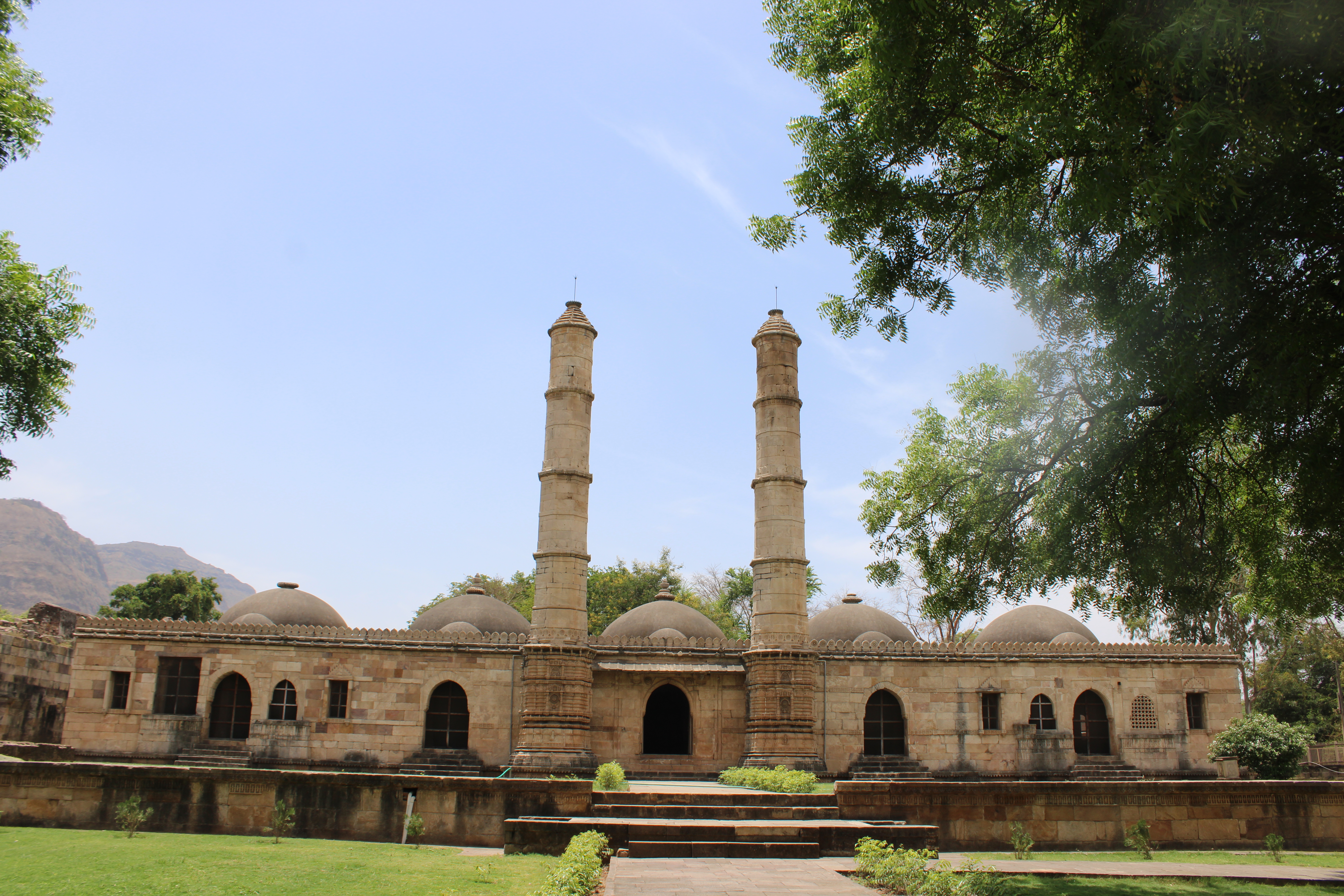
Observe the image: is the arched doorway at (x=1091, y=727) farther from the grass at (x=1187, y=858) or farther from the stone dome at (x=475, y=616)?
the stone dome at (x=475, y=616)

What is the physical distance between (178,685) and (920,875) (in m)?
16.1

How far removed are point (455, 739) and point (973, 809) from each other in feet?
33.6

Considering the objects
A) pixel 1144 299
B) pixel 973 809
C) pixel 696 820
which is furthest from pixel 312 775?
pixel 1144 299

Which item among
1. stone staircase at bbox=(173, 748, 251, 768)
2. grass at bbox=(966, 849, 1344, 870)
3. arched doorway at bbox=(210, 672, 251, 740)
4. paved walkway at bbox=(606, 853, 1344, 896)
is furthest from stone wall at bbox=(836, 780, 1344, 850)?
arched doorway at bbox=(210, 672, 251, 740)

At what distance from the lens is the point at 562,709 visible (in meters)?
16.4

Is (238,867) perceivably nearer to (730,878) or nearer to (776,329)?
(730,878)

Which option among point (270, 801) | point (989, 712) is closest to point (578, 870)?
point (270, 801)

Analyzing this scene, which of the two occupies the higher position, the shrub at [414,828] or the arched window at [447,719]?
the arched window at [447,719]

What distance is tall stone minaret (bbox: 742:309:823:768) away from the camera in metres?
16.6

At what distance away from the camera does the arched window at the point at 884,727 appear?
1775 cm

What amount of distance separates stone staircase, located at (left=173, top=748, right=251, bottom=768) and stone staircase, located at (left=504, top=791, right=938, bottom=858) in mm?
9064

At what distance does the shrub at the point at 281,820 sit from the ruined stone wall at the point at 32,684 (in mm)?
10746

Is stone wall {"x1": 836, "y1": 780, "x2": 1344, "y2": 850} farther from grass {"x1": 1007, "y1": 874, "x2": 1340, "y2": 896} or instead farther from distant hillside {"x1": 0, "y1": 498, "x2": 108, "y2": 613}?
distant hillside {"x1": 0, "y1": 498, "x2": 108, "y2": 613}

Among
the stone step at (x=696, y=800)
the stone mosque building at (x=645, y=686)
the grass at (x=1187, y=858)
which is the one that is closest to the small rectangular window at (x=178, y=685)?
the stone mosque building at (x=645, y=686)
